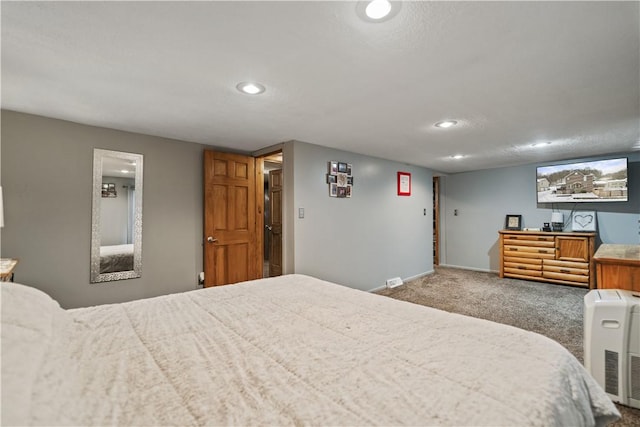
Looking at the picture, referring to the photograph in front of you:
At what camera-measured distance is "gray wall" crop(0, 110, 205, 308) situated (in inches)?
103

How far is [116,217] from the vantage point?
3115 millimetres

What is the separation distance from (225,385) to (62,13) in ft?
5.97

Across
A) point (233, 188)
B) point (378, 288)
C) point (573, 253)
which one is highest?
point (233, 188)

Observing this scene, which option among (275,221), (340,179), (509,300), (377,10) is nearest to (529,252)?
(509,300)

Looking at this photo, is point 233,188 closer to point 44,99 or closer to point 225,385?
point 44,99

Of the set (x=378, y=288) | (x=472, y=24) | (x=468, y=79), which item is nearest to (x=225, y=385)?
(x=472, y=24)

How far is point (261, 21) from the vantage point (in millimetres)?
1420

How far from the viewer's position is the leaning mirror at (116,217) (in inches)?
118

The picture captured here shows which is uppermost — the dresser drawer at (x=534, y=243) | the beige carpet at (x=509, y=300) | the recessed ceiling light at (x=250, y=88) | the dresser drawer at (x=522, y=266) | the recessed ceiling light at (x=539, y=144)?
the recessed ceiling light at (x=539, y=144)

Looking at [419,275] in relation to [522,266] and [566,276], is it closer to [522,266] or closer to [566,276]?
[522,266]

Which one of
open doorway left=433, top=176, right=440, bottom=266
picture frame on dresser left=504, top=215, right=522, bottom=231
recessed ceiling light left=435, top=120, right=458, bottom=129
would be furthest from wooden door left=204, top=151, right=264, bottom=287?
picture frame on dresser left=504, top=215, right=522, bottom=231

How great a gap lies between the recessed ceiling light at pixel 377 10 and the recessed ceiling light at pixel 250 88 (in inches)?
39.3

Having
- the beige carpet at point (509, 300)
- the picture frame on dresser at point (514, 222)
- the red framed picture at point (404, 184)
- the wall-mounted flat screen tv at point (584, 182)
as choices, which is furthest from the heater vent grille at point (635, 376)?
the picture frame on dresser at point (514, 222)

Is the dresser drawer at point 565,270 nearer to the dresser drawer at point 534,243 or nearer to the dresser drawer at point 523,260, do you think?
the dresser drawer at point 523,260
